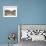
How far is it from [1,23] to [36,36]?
1298 mm

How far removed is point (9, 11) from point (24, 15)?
1.80 ft

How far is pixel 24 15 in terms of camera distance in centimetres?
455

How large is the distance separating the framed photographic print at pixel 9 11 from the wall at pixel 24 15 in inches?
4.4

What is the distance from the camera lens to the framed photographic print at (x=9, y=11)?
4.52 meters

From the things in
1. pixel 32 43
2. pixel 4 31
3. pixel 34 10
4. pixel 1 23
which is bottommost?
pixel 32 43

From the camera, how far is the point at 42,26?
14.8ft

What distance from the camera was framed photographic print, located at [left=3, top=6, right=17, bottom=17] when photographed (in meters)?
4.52

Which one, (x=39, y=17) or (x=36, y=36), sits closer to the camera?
(x=36, y=36)

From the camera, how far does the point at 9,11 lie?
4.55 meters

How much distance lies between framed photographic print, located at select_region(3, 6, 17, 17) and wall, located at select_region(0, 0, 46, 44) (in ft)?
0.37

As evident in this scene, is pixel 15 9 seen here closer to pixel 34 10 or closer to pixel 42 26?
pixel 34 10

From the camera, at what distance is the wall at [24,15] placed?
4523mm

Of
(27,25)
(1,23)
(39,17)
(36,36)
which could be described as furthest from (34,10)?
(1,23)

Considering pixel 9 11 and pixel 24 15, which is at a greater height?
pixel 9 11
